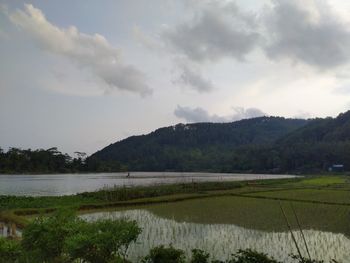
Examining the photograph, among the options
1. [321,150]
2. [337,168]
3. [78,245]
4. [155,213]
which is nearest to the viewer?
[78,245]

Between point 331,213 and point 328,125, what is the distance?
124912 millimetres

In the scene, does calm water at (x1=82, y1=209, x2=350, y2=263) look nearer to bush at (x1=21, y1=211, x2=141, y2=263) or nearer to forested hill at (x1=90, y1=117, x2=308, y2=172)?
bush at (x1=21, y1=211, x2=141, y2=263)

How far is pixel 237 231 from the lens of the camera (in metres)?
15.7

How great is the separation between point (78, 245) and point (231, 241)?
7.54 metres

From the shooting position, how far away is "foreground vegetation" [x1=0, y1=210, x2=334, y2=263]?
7.70 metres

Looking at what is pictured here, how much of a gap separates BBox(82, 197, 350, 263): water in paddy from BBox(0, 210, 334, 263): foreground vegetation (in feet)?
9.36

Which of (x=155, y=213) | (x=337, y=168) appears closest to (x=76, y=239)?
(x=155, y=213)

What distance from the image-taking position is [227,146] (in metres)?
194

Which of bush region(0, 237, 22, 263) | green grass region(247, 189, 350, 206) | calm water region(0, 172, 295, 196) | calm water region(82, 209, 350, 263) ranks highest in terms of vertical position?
calm water region(0, 172, 295, 196)

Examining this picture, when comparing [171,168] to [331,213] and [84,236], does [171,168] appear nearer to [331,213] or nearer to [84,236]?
[331,213]

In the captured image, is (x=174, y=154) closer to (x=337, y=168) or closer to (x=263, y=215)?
(x=337, y=168)

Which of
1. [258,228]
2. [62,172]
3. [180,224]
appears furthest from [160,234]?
[62,172]

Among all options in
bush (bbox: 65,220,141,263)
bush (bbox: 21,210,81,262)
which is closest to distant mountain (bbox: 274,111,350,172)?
Result: bush (bbox: 65,220,141,263)

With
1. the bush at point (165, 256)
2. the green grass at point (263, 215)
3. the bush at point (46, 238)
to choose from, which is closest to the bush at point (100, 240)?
the bush at point (46, 238)
